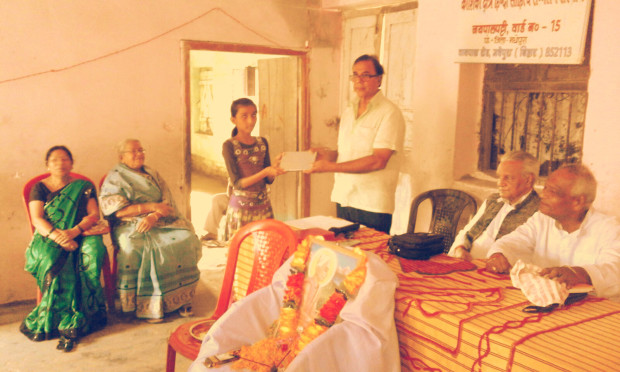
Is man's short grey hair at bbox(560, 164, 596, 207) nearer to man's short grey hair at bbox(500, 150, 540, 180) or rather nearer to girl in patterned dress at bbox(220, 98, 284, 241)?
man's short grey hair at bbox(500, 150, 540, 180)

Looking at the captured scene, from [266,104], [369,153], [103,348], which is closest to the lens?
[103,348]

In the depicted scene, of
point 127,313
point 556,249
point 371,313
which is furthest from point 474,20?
point 127,313

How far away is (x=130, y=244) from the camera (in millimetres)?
4203

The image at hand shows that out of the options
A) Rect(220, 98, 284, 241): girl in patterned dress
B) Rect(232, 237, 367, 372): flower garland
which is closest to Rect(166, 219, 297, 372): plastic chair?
Rect(232, 237, 367, 372): flower garland

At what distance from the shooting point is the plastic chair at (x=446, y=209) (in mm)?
4262

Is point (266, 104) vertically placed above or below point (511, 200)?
above

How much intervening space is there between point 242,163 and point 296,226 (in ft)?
4.35

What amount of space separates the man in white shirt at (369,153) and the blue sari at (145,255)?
1321mm

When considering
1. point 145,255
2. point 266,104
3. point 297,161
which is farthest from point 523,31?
point 145,255

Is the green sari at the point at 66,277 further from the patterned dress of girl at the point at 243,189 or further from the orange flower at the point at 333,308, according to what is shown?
the orange flower at the point at 333,308

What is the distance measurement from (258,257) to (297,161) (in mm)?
1391

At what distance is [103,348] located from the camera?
376cm

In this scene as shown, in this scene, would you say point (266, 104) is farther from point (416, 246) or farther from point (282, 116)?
point (416, 246)

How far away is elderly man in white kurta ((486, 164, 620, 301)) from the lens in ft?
7.70
